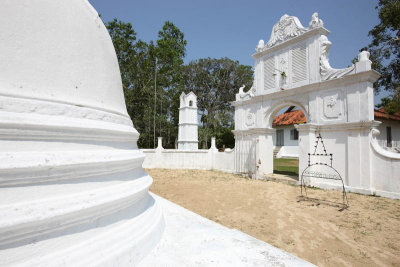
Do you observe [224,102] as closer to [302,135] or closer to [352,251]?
[302,135]

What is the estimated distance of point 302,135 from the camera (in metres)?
9.02

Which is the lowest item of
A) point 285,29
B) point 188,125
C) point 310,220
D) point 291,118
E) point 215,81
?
point 310,220

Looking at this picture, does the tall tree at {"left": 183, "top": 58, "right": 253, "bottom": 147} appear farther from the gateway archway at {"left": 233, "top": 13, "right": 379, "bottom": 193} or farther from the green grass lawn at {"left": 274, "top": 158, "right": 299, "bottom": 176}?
the gateway archway at {"left": 233, "top": 13, "right": 379, "bottom": 193}

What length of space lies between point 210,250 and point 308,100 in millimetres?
9374

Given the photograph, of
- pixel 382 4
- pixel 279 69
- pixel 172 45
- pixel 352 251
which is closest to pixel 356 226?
pixel 352 251

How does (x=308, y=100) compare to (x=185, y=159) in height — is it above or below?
above

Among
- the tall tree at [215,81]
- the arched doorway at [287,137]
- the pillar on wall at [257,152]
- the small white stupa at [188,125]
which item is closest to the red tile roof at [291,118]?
the arched doorway at [287,137]

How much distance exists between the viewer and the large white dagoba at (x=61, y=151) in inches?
41.1

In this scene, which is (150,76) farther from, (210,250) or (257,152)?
(210,250)

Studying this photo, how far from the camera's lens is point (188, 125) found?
16922mm

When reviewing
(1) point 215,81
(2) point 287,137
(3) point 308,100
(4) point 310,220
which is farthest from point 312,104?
(1) point 215,81

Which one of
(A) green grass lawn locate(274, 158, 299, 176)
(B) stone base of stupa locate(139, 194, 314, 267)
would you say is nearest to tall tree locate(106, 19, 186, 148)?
(A) green grass lawn locate(274, 158, 299, 176)

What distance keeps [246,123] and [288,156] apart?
44.5 feet

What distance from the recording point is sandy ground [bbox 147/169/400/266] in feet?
11.7
